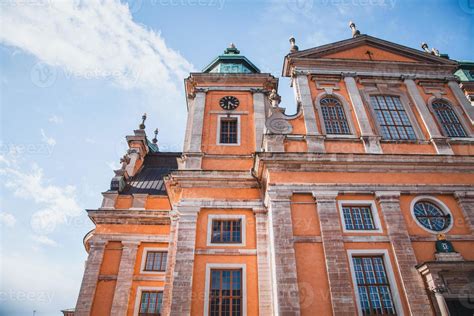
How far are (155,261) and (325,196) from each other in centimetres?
1075

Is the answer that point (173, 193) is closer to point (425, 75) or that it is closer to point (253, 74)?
point (253, 74)

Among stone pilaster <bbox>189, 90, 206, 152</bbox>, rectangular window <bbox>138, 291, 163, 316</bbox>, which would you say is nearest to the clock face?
stone pilaster <bbox>189, 90, 206, 152</bbox>


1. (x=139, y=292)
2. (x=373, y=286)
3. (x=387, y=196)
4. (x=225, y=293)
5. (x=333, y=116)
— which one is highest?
(x=333, y=116)

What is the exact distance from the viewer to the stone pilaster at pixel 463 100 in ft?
51.2

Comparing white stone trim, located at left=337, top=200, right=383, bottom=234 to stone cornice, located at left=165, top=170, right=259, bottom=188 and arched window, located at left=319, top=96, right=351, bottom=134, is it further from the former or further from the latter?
stone cornice, located at left=165, top=170, right=259, bottom=188

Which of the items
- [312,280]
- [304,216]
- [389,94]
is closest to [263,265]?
[312,280]

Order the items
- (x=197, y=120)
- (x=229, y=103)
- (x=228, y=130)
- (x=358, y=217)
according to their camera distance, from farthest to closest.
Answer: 1. (x=229, y=103)
2. (x=228, y=130)
3. (x=197, y=120)
4. (x=358, y=217)

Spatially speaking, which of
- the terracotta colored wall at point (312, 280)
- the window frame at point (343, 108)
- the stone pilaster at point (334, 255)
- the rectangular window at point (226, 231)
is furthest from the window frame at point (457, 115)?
the rectangular window at point (226, 231)

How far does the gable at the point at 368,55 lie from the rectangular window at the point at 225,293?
1261 centimetres

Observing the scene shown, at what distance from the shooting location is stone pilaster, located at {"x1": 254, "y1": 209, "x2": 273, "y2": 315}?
37.4ft

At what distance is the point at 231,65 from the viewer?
2072 cm

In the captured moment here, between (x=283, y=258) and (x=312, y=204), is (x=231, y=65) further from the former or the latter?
(x=283, y=258)

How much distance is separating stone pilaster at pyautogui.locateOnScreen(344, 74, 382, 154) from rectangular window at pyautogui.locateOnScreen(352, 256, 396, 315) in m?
4.82

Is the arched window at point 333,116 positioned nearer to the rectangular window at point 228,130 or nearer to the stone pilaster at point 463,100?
the rectangular window at point 228,130
